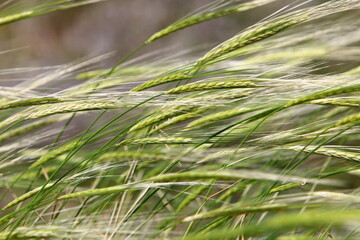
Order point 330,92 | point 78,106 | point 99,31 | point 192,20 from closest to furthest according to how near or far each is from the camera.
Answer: point 330,92 < point 78,106 < point 192,20 < point 99,31

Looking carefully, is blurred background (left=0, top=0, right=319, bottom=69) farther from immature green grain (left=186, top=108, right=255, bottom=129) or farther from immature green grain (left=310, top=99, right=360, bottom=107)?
immature green grain (left=310, top=99, right=360, bottom=107)

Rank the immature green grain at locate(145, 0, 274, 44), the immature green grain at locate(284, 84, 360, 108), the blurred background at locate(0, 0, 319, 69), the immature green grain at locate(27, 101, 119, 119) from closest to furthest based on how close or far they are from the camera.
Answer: the immature green grain at locate(284, 84, 360, 108)
the immature green grain at locate(27, 101, 119, 119)
the immature green grain at locate(145, 0, 274, 44)
the blurred background at locate(0, 0, 319, 69)

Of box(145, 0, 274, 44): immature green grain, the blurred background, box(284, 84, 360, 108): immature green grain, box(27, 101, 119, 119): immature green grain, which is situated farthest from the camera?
the blurred background

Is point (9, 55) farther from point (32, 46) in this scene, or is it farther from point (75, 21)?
point (75, 21)

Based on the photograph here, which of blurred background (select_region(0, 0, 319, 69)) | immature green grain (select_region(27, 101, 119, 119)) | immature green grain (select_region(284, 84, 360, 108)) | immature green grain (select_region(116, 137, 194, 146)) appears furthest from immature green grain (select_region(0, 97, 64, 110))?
blurred background (select_region(0, 0, 319, 69))

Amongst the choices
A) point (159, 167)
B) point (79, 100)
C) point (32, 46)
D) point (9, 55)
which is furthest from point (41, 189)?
point (32, 46)

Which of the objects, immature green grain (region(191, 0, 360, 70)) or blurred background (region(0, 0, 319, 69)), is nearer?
immature green grain (region(191, 0, 360, 70))

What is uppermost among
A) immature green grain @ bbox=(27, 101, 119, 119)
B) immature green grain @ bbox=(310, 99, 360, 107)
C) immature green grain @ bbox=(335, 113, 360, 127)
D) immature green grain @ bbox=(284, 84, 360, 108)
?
immature green grain @ bbox=(27, 101, 119, 119)

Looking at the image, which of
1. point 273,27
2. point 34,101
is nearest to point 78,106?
point 34,101

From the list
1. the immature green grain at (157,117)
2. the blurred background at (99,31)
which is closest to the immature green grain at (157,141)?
the immature green grain at (157,117)

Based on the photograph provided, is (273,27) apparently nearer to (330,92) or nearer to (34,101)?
(330,92)

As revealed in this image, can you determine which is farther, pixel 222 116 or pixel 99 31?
pixel 99 31
